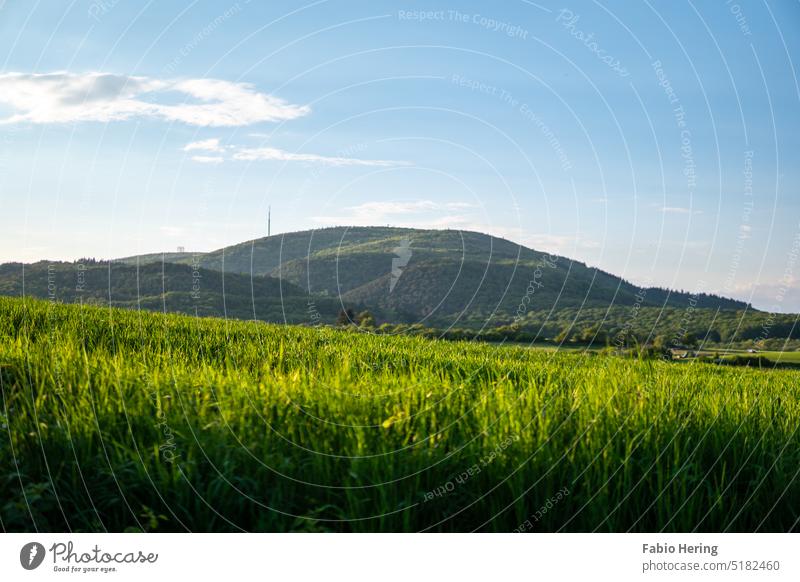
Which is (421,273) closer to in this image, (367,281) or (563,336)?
(367,281)

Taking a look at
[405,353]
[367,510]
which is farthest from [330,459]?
[405,353]

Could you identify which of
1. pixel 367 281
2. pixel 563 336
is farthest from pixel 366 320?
pixel 367 281

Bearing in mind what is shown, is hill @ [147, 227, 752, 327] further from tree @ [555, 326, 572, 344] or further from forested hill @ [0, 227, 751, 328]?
tree @ [555, 326, 572, 344]

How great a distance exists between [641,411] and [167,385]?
16.2ft

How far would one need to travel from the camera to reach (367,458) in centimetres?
538

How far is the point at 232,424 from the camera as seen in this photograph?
583cm
